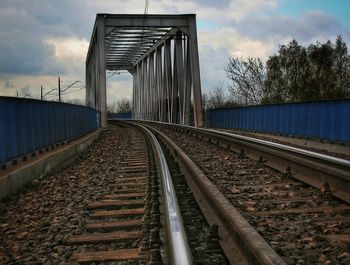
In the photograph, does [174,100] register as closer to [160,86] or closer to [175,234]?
[160,86]

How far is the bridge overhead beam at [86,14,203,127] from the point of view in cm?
3244

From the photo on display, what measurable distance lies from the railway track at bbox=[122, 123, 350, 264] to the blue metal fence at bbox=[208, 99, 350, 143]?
6341 millimetres

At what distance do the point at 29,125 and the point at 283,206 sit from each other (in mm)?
6170

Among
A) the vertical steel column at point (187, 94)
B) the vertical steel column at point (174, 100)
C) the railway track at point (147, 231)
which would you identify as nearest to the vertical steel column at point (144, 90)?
the vertical steel column at point (174, 100)

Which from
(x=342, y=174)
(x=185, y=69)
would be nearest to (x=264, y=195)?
(x=342, y=174)

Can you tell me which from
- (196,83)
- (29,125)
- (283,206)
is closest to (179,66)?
(196,83)

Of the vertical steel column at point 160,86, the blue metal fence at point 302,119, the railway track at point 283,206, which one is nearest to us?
the railway track at point 283,206

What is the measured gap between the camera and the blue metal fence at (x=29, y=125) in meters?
7.89

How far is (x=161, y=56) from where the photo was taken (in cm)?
4412

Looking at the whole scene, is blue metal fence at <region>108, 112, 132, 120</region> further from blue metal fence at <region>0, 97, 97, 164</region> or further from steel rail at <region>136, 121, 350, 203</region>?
steel rail at <region>136, 121, 350, 203</region>

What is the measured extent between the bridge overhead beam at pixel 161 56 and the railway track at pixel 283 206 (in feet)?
72.5

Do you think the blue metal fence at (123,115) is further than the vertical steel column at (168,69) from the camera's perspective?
Yes

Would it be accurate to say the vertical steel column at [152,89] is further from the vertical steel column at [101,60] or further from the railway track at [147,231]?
the railway track at [147,231]

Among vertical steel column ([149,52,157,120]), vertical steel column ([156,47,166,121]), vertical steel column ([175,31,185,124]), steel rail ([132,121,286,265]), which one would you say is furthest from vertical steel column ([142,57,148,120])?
steel rail ([132,121,286,265])
